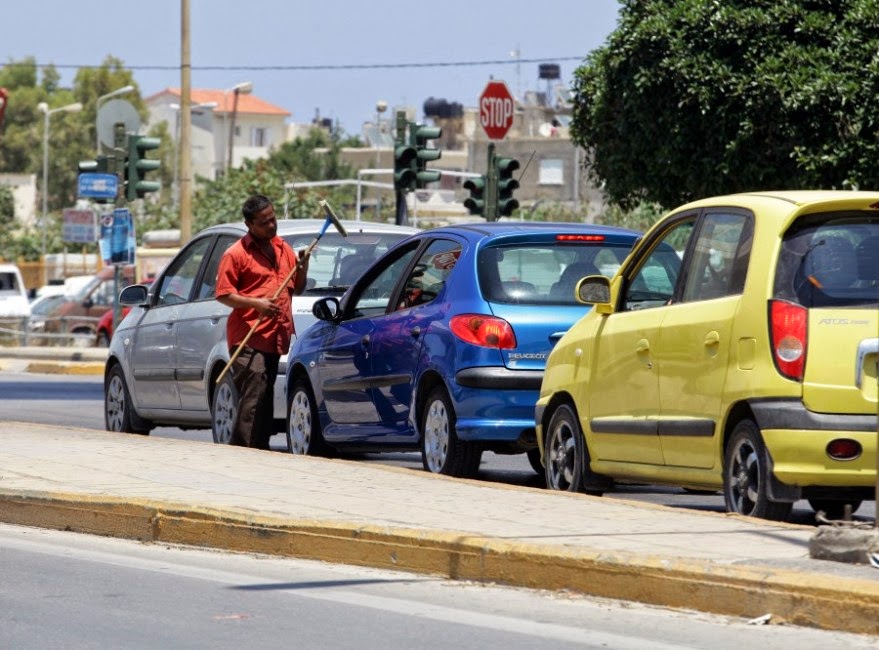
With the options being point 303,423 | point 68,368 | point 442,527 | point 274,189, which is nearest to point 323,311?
point 303,423

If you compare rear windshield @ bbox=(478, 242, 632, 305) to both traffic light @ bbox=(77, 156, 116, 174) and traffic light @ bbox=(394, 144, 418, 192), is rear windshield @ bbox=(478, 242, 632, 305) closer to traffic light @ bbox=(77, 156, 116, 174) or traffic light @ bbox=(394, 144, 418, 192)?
traffic light @ bbox=(394, 144, 418, 192)

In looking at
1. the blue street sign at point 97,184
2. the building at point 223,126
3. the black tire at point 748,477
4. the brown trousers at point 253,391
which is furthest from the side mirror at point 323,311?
the building at point 223,126

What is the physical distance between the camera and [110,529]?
378 inches

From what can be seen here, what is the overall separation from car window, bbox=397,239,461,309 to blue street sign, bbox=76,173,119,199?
16375 millimetres

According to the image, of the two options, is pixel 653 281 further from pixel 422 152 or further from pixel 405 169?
pixel 422 152

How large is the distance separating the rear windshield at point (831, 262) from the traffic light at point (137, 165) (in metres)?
20.1

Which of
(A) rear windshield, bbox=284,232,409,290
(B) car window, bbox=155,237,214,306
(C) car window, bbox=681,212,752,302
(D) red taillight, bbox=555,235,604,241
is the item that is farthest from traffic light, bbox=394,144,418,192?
(C) car window, bbox=681,212,752,302

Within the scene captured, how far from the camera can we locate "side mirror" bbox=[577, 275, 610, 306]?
1016cm

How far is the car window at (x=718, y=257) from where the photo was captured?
899 centimetres

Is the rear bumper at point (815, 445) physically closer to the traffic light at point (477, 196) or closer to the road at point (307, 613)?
the road at point (307, 613)

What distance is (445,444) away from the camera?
11516 millimetres

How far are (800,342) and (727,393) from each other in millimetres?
481

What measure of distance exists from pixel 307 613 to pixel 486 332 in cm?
403

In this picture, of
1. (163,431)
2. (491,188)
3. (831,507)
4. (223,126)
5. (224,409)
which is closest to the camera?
(831,507)
